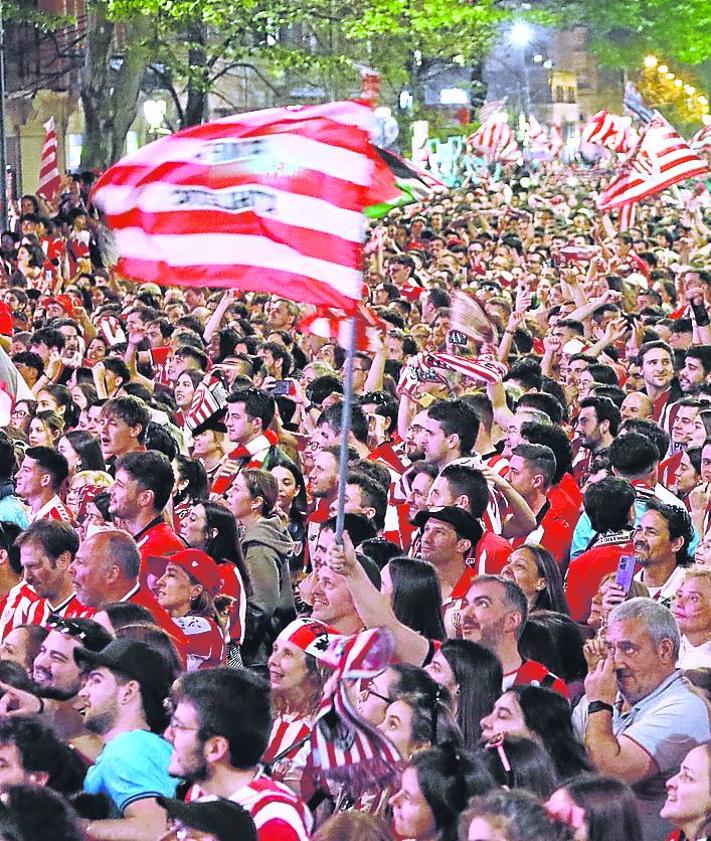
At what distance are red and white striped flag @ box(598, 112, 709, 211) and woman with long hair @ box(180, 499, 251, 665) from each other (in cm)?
1368

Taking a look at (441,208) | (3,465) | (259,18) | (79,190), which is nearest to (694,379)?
(3,465)

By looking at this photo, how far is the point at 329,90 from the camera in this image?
39.2 metres

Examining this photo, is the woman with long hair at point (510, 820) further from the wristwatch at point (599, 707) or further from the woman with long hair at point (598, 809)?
the wristwatch at point (599, 707)

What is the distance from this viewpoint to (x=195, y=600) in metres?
7.93

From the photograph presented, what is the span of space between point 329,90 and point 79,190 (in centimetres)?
1008

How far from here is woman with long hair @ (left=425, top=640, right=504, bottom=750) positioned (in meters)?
6.44

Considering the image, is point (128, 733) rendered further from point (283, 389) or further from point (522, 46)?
point (522, 46)

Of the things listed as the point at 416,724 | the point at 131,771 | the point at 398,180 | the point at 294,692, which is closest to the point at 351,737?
the point at 416,724

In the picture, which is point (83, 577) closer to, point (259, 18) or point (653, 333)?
point (653, 333)

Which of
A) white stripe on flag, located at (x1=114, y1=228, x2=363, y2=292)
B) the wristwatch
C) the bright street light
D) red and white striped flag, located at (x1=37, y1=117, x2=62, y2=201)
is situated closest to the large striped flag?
white stripe on flag, located at (x1=114, y1=228, x2=363, y2=292)

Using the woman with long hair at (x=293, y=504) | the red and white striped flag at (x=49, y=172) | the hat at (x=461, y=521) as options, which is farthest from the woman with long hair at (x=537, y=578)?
the red and white striped flag at (x=49, y=172)

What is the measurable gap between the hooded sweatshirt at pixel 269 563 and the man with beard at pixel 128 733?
246 centimetres

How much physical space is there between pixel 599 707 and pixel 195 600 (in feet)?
7.06

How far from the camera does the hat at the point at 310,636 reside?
6730mm
